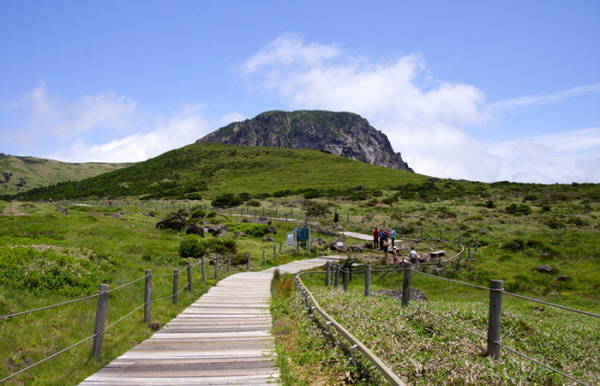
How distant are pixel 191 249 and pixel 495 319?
2498 centimetres

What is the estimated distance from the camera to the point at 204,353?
7.98m

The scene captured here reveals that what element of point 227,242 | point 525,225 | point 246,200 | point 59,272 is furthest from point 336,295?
point 246,200

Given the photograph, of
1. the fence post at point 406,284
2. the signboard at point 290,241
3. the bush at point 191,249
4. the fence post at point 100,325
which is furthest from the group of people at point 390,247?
the fence post at point 100,325

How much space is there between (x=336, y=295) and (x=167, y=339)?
17.1 ft

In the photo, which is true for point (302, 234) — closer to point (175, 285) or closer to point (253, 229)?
point (253, 229)

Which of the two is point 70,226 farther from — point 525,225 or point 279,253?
point 525,225

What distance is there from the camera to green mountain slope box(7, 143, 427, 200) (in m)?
98.8

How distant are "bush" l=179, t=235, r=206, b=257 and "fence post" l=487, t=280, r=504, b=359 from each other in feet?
80.2

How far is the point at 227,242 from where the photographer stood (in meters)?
32.3

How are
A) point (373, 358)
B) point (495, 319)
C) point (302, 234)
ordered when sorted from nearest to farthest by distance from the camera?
point (373, 358), point (495, 319), point (302, 234)

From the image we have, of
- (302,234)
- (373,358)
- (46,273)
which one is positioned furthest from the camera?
(302,234)

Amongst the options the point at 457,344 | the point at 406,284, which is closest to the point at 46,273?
the point at 406,284

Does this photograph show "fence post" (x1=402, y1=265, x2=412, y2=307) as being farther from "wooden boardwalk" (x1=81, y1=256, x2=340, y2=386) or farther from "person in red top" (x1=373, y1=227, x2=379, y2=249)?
"person in red top" (x1=373, y1=227, x2=379, y2=249)

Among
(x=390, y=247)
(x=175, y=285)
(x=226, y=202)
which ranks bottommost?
(x=390, y=247)
